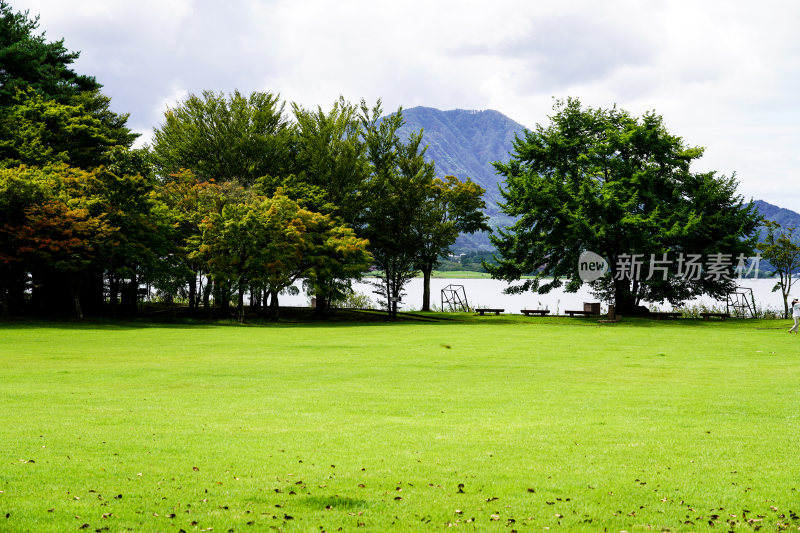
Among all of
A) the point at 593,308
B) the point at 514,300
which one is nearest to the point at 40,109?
the point at 593,308

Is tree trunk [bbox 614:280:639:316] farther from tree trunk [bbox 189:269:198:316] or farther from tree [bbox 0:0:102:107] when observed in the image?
tree [bbox 0:0:102:107]

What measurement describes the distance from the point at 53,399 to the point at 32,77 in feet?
141

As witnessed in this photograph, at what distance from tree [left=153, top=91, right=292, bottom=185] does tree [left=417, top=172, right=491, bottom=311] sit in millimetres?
12117

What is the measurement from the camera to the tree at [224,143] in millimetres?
54625

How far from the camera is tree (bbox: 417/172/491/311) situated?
57.0 meters

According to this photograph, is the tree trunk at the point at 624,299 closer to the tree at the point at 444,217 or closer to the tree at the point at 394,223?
the tree at the point at 444,217

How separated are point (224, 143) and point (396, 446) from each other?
48219 mm

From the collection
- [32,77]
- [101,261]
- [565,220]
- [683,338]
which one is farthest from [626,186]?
[32,77]

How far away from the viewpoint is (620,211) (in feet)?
175

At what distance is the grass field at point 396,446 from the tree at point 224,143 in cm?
3461

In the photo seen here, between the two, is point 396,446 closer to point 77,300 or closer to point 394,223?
point 77,300

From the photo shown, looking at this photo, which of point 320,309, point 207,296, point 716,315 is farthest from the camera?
point 716,315

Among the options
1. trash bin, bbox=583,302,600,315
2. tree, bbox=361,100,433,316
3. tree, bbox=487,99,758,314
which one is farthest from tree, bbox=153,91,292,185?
trash bin, bbox=583,302,600,315

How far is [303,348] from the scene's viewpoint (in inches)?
1097
